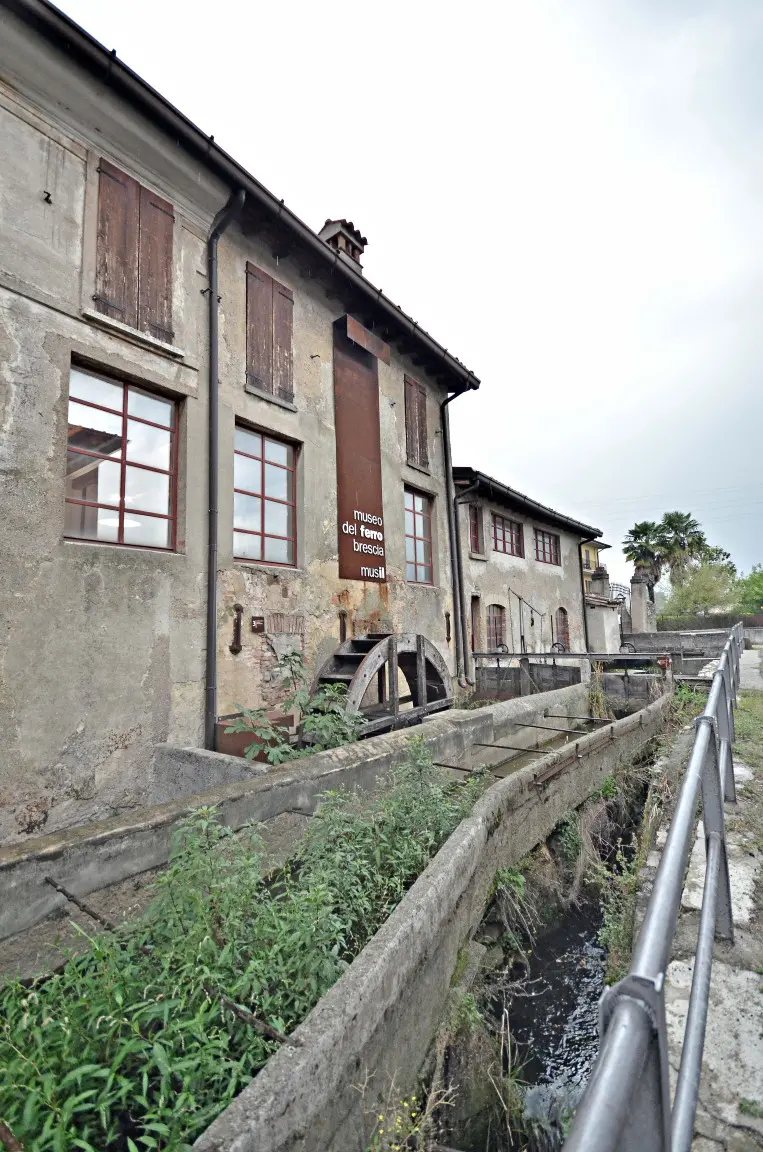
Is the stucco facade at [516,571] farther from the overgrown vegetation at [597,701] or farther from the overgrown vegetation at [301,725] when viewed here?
the overgrown vegetation at [301,725]

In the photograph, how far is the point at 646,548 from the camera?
37375 millimetres

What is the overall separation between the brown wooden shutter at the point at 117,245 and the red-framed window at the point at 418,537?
5.28 metres

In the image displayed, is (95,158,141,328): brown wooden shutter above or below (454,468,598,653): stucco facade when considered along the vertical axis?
above

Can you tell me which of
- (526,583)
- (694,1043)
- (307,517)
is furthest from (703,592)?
(694,1043)

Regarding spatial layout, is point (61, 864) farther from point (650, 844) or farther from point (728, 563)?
point (728, 563)

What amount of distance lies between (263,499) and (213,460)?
3.06 feet

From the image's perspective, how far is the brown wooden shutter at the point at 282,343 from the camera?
693 centimetres

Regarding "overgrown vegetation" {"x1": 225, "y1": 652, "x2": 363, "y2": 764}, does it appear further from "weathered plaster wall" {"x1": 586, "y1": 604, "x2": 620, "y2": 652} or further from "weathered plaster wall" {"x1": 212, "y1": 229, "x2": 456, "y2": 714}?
"weathered plaster wall" {"x1": 586, "y1": 604, "x2": 620, "y2": 652}

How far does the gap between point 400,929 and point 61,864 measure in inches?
71.8

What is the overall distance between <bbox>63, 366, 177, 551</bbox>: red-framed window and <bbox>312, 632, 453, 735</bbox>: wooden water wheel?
256 cm

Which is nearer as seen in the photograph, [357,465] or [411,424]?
[357,465]

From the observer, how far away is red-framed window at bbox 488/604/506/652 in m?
13.1

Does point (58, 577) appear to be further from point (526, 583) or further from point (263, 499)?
point (526, 583)

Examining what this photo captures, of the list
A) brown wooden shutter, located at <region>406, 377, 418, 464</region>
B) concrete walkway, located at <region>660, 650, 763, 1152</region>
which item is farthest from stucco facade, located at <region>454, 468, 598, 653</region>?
concrete walkway, located at <region>660, 650, 763, 1152</region>
